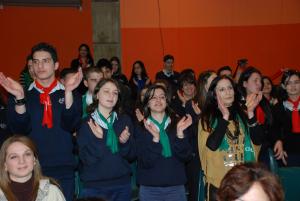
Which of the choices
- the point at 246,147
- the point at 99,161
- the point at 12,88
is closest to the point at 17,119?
the point at 12,88

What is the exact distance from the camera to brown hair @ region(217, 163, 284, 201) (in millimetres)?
1964

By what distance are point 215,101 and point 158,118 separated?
1.80 feet

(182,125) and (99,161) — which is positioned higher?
(182,125)

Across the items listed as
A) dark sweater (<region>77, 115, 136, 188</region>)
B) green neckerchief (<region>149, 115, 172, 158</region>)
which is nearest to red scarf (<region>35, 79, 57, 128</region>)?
dark sweater (<region>77, 115, 136, 188</region>)

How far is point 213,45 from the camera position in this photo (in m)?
9.77

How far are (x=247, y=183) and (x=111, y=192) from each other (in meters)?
1.95

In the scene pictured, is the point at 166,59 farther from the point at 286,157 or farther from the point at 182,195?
the point at 182,195

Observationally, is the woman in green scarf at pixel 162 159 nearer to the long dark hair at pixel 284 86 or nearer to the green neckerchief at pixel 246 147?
the green neckerchief at pixel 246 147

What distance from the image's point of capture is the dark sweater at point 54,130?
3518 mm

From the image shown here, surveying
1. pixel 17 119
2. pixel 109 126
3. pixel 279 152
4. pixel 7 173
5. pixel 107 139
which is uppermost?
pixel 17 119

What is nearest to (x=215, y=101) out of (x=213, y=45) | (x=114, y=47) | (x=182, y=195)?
(x=182, y=195)

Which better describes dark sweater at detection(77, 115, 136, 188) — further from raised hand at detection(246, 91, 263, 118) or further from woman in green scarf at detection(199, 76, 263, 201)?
raised hand at detection(246, 91, 263, 118)

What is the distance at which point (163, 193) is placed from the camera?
3.89m

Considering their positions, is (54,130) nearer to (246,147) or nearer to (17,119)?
(17,119)
